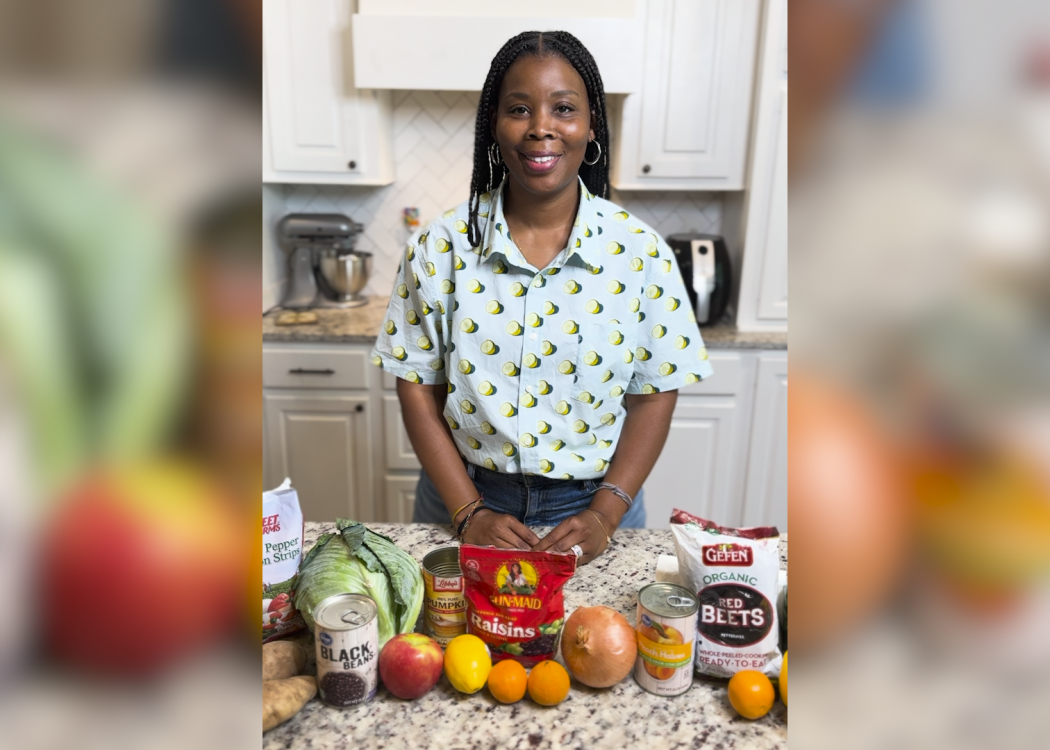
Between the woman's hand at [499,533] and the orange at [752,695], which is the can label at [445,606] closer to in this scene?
the woman's hand at [499,533]

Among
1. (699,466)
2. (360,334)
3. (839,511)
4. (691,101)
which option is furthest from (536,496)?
(691,101)

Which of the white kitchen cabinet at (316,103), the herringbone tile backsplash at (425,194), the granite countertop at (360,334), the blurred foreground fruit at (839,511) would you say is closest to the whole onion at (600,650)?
the blurred foreground fruit at (839,511)

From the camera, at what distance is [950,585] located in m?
0.18

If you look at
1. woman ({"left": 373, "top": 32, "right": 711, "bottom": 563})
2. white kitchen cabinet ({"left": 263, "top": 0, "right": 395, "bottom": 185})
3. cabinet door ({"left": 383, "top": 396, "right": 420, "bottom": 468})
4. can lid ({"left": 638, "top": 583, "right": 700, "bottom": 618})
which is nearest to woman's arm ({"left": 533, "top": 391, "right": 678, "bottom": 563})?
woman ({"left": 373, "top": 32, "right": 711, "bottom": 563})

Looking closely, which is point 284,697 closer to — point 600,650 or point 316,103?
point 600,650

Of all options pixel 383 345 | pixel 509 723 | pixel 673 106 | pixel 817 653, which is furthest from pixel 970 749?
pixel 673 106

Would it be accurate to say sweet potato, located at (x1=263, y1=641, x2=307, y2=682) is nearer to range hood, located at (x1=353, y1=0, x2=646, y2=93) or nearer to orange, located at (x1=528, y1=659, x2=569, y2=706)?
orange, located at (x1=528, y1=659, x2=569, y2=706)

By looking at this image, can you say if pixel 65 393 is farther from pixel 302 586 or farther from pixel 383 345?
pixel 383 345

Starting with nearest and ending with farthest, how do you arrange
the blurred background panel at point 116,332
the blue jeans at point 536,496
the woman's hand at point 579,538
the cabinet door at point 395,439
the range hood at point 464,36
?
the blurred background panel at point 116,332 < the woman's hand at point 579,538 < the blue jeans at point 536,496 < the range hood at point 464,36 < the cabinet door at point 395,439

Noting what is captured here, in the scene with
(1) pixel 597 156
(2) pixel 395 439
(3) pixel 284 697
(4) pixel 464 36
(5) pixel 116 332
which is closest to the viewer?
(5) pixel 116 332

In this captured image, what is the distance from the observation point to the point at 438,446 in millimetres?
1234

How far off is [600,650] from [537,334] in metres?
0.57

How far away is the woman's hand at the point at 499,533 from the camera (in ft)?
3.43

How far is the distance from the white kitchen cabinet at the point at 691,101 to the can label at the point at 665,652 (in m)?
2.04
